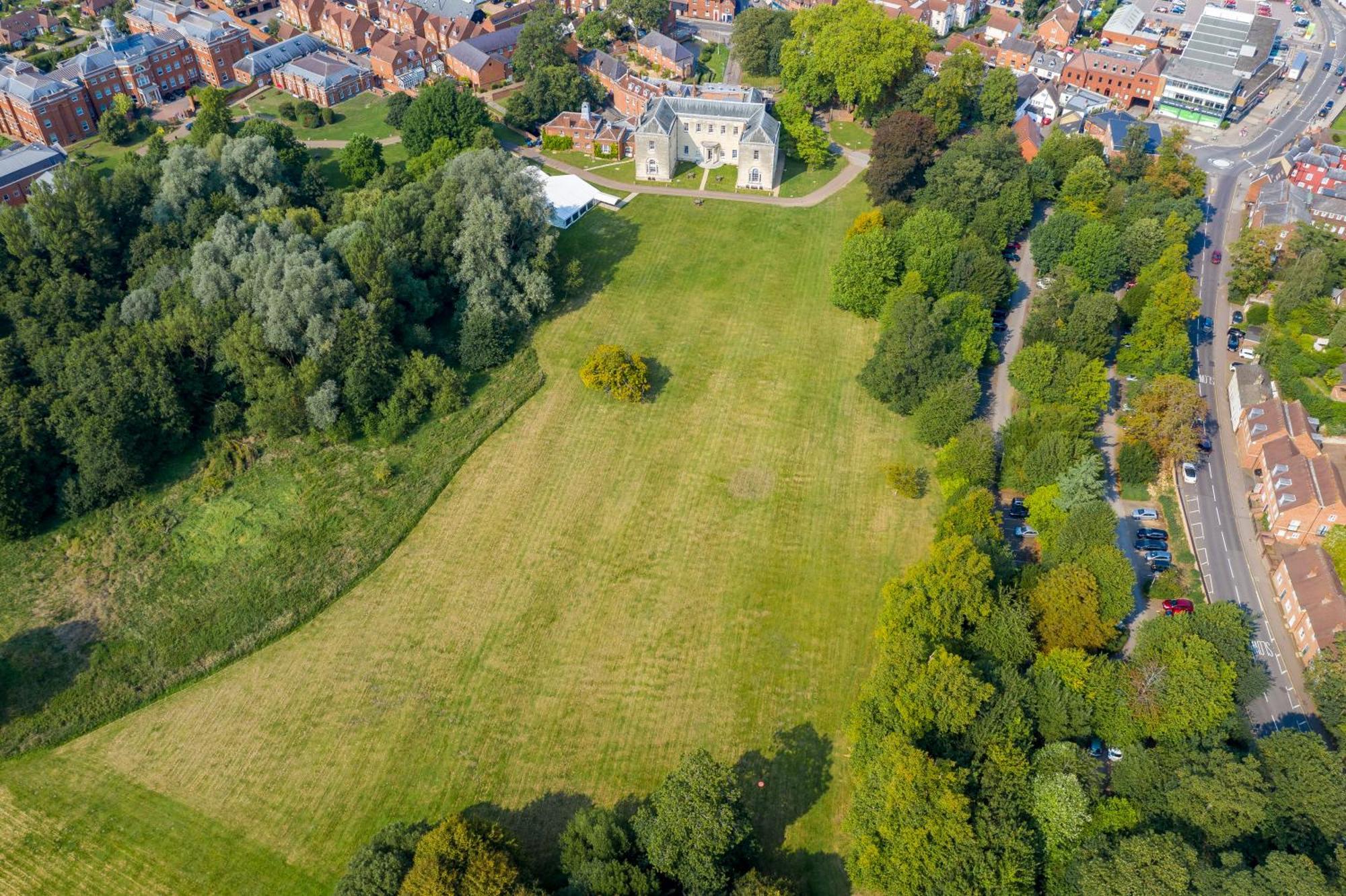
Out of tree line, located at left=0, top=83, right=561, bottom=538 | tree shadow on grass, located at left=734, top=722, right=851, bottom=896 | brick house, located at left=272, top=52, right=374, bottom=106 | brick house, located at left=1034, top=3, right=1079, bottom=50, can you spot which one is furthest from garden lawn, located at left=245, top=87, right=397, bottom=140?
brick house, located at left=1034, top=3, right=1079, bottom=50

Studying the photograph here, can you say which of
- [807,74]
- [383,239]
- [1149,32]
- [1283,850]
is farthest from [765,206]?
[1149,32]

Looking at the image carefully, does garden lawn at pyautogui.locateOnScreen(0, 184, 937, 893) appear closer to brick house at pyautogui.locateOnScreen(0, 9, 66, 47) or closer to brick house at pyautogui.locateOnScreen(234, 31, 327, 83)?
brick house at pyautogui.locateOnScreen(234, 31, 327, 83)

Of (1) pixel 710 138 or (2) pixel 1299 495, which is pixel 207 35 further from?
(2) pixel 1299 495

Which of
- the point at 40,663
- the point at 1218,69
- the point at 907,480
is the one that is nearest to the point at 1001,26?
the point at 1218,69

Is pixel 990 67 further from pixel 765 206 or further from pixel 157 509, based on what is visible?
pixel 157 509

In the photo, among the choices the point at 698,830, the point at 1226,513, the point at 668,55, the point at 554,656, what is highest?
the point at 668,55

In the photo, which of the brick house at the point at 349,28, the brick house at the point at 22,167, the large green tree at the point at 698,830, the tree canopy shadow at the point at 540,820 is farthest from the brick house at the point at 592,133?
the large green tree at the point at 698,830
